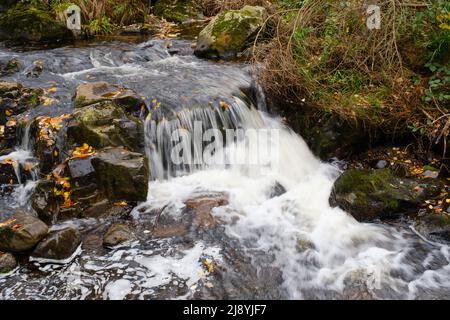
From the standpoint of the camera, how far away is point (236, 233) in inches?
192

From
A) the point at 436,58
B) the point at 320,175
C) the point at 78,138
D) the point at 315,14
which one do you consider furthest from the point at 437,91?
the point at 78,138

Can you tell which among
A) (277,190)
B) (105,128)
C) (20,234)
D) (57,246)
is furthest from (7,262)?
(277,190)

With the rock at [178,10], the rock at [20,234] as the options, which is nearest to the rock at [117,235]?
the rock at [20,234]

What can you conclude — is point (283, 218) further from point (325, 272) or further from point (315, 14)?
point (315, 14)

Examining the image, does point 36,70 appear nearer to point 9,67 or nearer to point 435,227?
point 9,67

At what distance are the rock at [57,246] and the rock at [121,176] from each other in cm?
90

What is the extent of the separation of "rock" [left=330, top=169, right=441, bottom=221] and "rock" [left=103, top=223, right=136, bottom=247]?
2.69 metres

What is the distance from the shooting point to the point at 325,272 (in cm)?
431

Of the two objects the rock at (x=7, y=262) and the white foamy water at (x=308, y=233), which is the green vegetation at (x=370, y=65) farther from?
the rock at (x=7, y=262)

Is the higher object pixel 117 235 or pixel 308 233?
pixel 117 235

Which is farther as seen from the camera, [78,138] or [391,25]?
[391,25]

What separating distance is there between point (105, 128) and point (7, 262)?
7.07 ft

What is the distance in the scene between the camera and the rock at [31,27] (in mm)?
9070

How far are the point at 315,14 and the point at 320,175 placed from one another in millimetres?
2924
